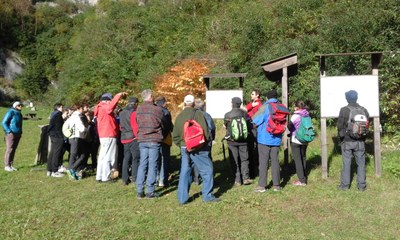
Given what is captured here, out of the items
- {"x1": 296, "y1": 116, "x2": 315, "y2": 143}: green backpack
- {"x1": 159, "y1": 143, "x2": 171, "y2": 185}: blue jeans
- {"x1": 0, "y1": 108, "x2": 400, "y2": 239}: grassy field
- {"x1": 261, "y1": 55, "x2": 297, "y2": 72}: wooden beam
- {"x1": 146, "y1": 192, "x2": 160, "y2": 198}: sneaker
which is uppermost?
{"x1": 261, "y1": 55, "x2": 297, "y2": 72}: wooden beam

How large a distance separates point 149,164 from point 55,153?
10.1ft

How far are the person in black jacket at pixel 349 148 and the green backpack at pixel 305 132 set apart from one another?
0.51m

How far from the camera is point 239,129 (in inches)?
270

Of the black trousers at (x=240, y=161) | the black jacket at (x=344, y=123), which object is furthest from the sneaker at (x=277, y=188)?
the black jacket at (x=344, y=123)

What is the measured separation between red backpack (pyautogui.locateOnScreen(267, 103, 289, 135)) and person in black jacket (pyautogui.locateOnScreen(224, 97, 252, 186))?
60 centimetres

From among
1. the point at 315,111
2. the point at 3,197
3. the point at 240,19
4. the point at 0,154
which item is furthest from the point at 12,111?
the point at 240,19

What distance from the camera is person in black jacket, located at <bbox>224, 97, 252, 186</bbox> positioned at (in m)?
7.00

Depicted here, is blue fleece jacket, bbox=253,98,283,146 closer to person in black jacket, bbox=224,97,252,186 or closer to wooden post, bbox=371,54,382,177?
person in black jacket, bbox=224,97,252,186

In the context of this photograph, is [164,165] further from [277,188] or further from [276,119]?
[276,119]

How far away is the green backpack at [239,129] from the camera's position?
270 inches

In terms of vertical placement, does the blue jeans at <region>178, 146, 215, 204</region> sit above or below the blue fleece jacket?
below

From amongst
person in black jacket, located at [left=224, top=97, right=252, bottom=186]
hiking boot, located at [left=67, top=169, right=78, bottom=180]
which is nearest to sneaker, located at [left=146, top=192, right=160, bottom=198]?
person in black jacket, located at [left=224, top=97, right=252, bottom=186]

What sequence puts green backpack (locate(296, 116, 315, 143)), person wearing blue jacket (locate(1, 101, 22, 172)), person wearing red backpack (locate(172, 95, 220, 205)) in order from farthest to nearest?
1. person wearing blue jacket (locate(1, 101, 22, 172))
2. green backpack (locate(296, 116, 315, 143))
3. person wearing red backpack (locate(172, 95, 220, 205))

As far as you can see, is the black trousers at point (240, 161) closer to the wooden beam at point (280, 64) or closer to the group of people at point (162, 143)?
the group of people at point (162, 143)
